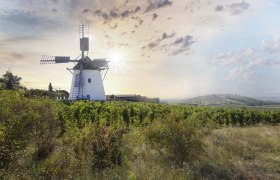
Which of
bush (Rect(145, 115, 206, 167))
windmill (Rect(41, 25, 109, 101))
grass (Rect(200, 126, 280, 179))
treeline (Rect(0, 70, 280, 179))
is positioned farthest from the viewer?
windmill (Rect(41, 25, 109, 101))

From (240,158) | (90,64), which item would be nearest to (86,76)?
(90,64)

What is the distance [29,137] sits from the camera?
11.4 metres

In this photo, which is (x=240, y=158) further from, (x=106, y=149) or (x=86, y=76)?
(x=86, y=76)

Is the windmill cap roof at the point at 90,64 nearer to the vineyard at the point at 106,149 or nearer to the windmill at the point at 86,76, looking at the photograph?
the windmill at the point at 86,76

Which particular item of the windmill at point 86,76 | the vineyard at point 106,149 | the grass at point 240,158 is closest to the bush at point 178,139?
the vineyard at point 106,149

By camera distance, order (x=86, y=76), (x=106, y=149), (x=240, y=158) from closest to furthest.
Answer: (x=106, y=149), (x=240, y=158), (x=86, y=76)

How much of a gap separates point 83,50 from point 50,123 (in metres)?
45.1

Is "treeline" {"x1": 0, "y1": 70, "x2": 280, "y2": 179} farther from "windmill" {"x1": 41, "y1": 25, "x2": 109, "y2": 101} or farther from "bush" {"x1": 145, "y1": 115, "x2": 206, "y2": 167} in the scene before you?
"windmill" {"x1": 41, "y1": 25, "x2": 109, "y2": 101}

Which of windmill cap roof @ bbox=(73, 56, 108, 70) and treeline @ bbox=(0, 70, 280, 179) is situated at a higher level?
windmill cap roof @ bbox=(73, 56, 108, 70)

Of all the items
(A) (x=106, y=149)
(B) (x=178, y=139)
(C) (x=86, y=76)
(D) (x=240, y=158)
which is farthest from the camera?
(C) (x=86, y=76)

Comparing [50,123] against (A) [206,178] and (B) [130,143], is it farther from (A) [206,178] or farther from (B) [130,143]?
(A) [206,178]

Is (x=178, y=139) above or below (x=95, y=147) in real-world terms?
above

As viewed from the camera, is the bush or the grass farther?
the bush

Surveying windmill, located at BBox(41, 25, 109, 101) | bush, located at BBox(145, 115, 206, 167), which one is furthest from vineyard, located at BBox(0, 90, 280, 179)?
windmill, located at BBox(41, 25, 109, 101)
